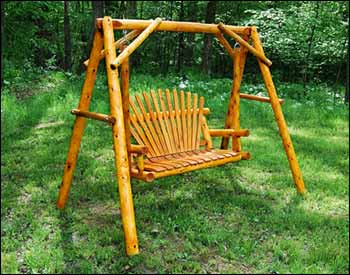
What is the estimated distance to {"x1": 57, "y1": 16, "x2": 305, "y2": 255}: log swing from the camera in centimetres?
314

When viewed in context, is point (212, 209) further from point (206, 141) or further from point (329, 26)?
point (329, 26)

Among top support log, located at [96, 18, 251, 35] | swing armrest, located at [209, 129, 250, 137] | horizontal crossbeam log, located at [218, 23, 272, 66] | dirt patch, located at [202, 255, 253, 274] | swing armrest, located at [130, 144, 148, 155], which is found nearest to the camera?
dirt patch, located at [202, 255, 253, 274]

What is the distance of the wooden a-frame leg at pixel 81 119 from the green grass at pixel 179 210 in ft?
0.68

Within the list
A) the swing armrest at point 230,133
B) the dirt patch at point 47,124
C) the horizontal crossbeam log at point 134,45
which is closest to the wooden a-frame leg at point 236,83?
the swing armrest at point 230,133

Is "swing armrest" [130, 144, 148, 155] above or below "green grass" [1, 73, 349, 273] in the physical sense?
above

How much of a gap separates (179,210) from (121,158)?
0.98m

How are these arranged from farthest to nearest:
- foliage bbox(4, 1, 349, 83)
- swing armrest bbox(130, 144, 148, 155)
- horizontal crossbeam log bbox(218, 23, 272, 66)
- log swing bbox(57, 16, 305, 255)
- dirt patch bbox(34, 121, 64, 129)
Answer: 1. foliage bbox(4, 1, 349, 83)
2. dirt patch bbox(34, 121, 64, 129)
3. horizontal crossbeam log bbox(218, 23, 272, 66)
4. swing armrest bbox(130, 144, 148, 155)
5. log swing bbox(57, 16, 305, 255)

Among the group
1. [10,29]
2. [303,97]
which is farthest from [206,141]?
[10,29]

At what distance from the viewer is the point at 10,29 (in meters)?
10.5

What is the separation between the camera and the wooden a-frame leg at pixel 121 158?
3.02m

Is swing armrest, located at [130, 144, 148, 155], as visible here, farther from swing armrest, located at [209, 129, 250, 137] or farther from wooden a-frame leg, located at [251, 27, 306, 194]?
wooden a-frame leg, located at [251, 27, 306, 194]

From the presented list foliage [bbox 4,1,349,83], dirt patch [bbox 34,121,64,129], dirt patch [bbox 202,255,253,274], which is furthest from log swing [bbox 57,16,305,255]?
foliage [bbox 4,1,349,83]

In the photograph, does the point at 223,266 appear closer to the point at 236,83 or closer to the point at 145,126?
the point at 145,126

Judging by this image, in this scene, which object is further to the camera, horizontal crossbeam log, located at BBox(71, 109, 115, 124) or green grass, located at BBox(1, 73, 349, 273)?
horizontal crossbeam log, located at BBox(71, 109, 115, 124)
